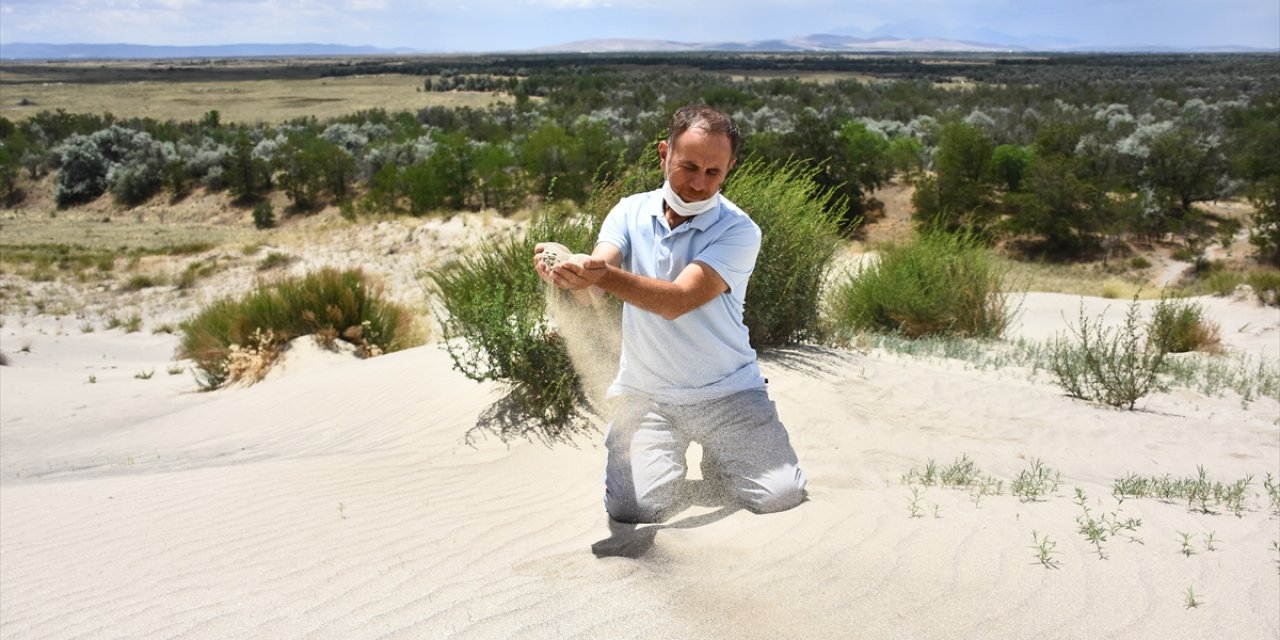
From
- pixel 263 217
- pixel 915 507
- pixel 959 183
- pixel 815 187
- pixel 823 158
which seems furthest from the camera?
pixel 263 217

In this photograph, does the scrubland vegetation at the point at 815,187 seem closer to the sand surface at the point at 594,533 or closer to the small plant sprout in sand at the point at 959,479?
the sand surface at the point at 594,533

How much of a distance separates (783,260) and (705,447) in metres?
3.22

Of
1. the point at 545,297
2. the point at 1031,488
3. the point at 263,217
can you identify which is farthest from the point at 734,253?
the point at 263,217

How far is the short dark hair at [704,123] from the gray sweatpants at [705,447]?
102cm

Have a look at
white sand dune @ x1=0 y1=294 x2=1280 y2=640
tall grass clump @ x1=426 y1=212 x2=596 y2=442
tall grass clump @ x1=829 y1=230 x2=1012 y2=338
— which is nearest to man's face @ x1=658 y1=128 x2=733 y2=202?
white sand dune @ x1=0 y1=294 x2=1280 y2=640

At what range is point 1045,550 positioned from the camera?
294 centimetres

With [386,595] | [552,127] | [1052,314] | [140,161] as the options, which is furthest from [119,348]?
[140,161]

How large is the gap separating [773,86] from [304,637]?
52020 millimetres

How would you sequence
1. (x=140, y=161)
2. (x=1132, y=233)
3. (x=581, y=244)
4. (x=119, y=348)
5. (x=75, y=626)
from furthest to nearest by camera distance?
(x=140, y=161), (x=1132, y=233), (x=119, y=348), (x=581, y=244), (x=75, y=626)

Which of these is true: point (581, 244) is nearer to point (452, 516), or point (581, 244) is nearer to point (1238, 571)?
point (452, 516)

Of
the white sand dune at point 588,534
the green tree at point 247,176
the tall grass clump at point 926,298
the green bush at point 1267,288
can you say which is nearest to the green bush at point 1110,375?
the white sand dune at point 588,534

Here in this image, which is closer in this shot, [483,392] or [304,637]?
[304,637]

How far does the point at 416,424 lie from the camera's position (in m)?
5.19

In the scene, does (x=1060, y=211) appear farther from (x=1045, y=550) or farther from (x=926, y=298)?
(x=1045, y=550)
